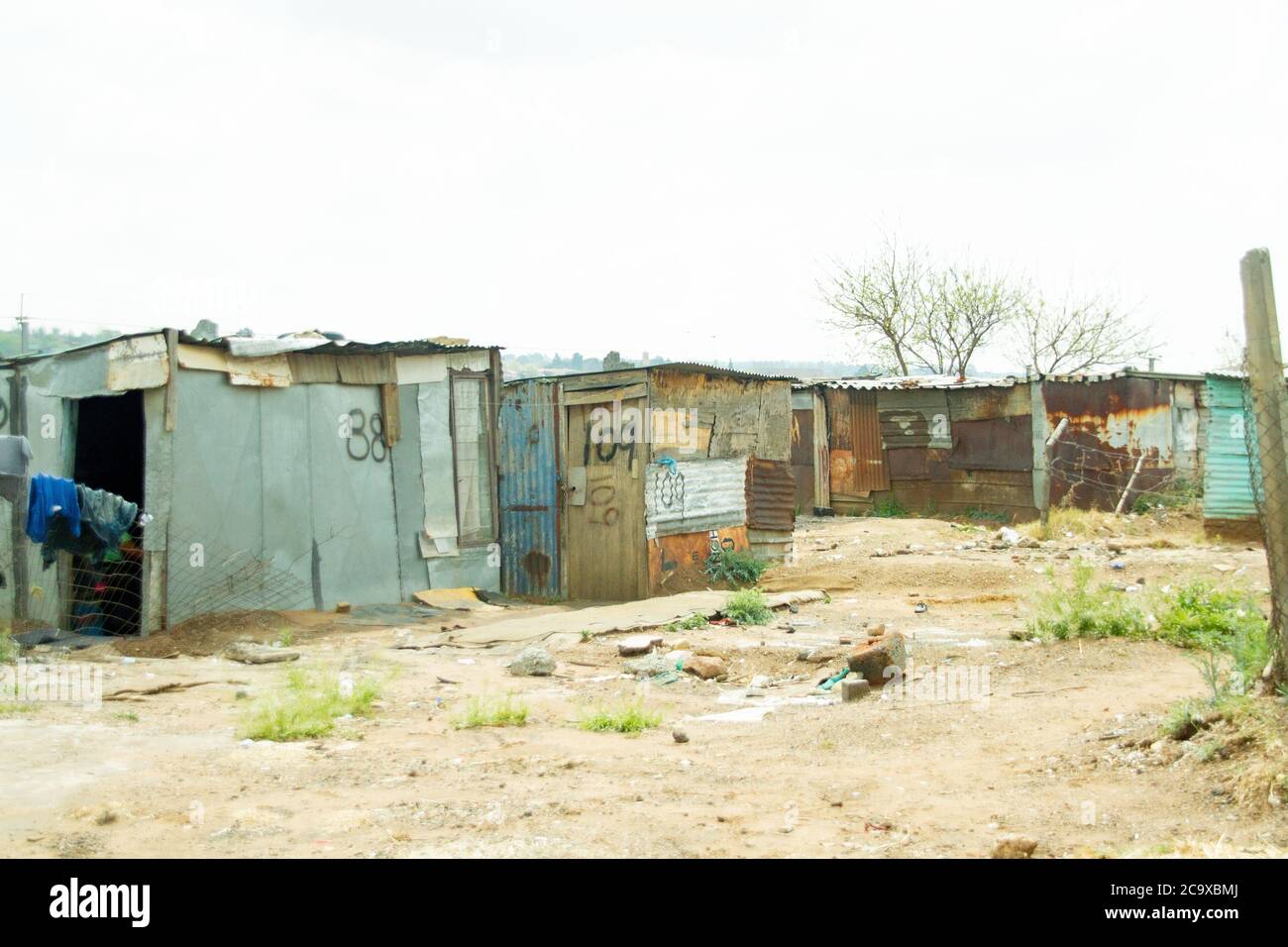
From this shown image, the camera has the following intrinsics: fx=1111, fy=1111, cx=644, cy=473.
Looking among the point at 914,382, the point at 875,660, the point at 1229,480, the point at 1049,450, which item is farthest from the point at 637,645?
the point at 914,382

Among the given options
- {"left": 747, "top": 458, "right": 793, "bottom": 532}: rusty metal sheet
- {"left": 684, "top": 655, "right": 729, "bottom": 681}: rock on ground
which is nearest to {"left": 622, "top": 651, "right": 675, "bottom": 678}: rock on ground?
{"left": 684, "top": 655, "right": 729, "bottom": 681}: rock on ground

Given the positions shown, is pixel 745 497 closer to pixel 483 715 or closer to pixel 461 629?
pixel 461 629

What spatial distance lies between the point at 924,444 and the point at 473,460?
11.5 metres

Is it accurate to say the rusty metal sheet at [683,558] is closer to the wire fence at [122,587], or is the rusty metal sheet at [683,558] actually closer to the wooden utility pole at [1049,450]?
the wire fence at [122,587]

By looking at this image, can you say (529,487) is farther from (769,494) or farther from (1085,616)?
(1085,616)

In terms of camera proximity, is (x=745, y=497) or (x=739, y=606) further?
(x=745, y=497)

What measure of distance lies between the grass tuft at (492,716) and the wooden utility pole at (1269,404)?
13.4ft

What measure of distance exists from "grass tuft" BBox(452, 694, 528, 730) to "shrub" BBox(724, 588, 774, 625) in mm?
4057

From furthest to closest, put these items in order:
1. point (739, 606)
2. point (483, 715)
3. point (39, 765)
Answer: point (739, 606) → point (483, 715) → point (39, 765)

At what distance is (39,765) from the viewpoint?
570cm

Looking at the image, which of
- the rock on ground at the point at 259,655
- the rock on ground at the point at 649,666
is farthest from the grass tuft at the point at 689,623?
the rock on ground at the point at 259,655

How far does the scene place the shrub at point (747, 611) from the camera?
10656mm

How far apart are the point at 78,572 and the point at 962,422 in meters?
16.1
